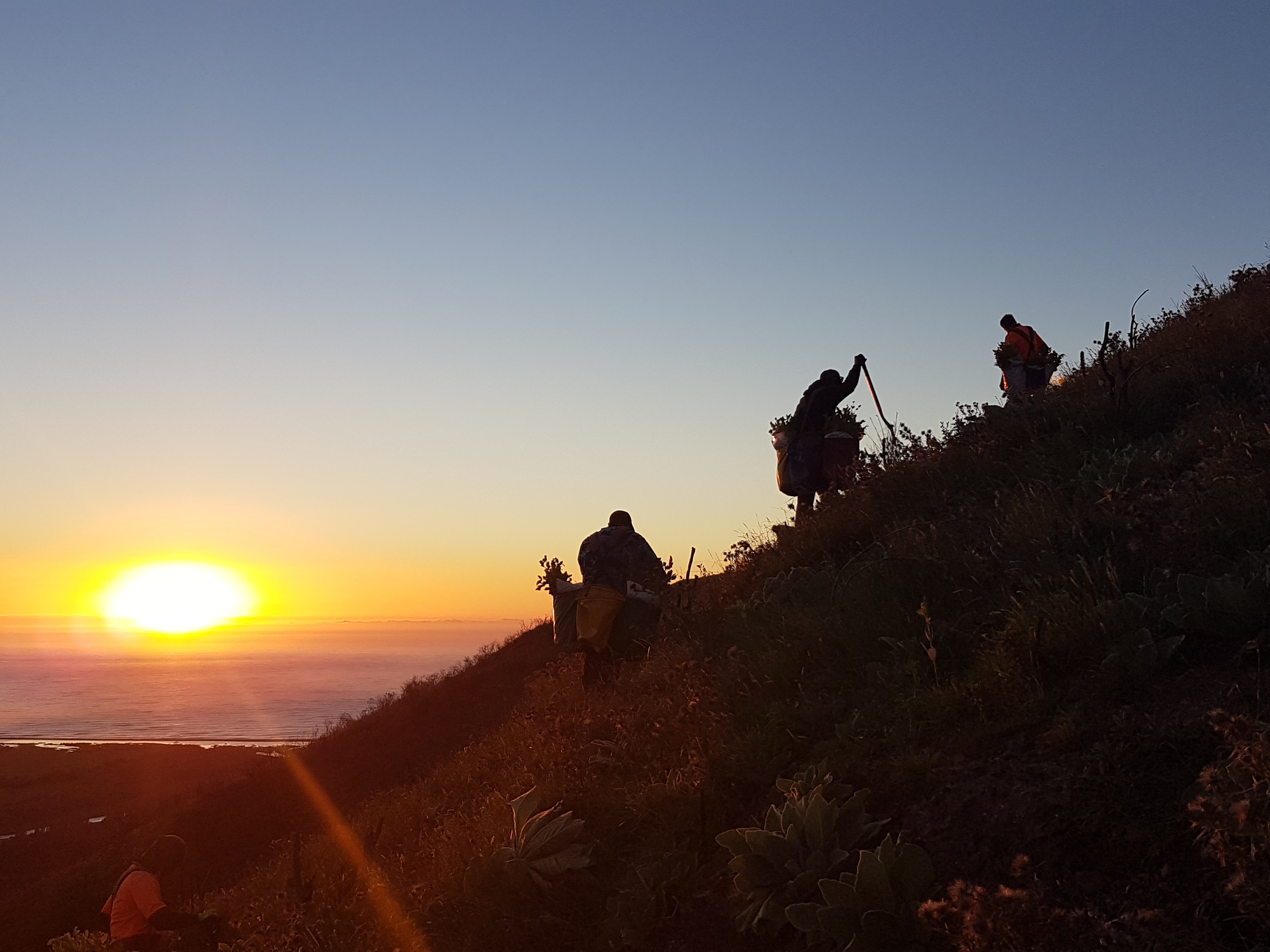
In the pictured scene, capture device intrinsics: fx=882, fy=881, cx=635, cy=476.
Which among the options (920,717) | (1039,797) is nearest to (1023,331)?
(920,717)

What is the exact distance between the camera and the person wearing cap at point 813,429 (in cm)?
1207

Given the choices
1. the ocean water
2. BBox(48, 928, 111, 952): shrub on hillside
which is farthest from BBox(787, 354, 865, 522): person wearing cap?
the ocean water

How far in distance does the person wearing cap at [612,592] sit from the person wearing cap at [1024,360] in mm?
6363

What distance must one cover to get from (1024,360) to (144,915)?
13.2 metres

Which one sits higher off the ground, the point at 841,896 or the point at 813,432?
the point at 813,432

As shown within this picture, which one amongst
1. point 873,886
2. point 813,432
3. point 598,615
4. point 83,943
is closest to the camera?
point 873,886

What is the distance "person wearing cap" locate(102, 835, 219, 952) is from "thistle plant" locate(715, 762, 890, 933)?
6083 millimetres

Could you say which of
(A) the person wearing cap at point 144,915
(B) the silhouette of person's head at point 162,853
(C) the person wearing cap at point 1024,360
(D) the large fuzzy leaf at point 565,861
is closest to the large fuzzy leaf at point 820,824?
(D) the large fuzzy leaf at point 565,861

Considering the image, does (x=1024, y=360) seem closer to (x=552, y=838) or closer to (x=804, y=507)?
(x=804, y=507)

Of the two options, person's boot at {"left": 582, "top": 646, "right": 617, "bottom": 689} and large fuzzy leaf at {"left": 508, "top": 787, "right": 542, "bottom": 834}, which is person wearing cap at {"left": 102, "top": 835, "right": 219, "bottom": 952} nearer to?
large fuzzy leaf at {"left": 508, "top": 787, "right": 542, "bottom": 834}

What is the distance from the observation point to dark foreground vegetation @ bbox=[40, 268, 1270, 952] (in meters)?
4.01

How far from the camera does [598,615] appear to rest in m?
10.9

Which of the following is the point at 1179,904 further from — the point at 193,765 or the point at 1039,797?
the point at 193,765

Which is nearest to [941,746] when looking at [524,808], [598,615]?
[524,808]
